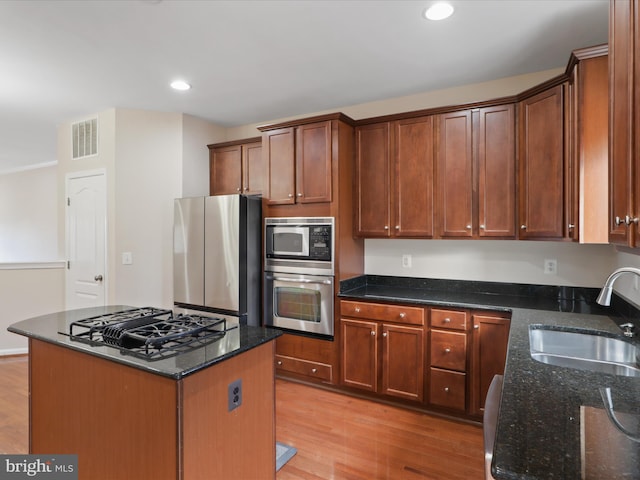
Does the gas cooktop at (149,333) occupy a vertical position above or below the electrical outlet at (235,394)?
above

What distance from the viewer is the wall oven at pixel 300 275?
10.4 feet

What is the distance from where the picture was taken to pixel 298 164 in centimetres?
335

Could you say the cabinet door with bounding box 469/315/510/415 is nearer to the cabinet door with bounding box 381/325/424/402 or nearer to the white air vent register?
the cabinet door with bounding box 381/325/424/402

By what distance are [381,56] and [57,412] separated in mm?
2853

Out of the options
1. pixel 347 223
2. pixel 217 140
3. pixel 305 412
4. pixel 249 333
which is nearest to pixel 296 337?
pixel 305 412

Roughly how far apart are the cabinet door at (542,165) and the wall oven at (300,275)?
1.50 meters

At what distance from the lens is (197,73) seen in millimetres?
2920

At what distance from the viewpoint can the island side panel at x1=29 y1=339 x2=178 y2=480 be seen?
1331 millimetres

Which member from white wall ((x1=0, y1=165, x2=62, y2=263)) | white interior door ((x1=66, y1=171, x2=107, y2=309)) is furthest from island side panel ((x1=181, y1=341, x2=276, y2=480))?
white wall ((x1=0, y1=165, x2=62, y2=263))

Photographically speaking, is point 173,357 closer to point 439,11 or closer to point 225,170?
point 439,11

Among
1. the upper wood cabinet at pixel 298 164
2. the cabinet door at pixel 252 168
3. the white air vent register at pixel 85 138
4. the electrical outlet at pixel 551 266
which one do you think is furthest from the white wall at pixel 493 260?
the white air vent register at pixel 85 138

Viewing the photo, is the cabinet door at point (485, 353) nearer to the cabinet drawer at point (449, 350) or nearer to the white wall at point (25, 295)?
the cabinet drawer at point (449, 350)

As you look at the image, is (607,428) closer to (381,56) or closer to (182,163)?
(381,56)

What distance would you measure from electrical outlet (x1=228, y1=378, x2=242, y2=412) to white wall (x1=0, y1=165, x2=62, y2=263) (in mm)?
7286
